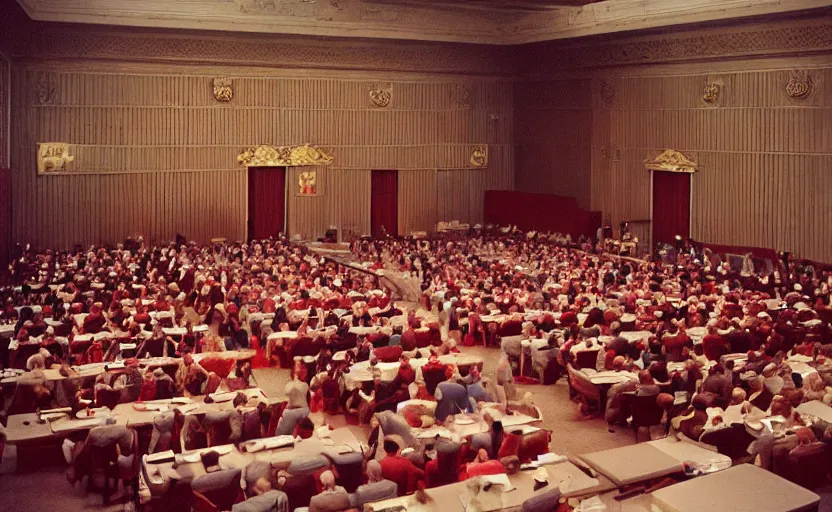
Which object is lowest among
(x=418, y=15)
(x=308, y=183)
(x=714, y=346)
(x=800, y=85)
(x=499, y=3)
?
(x=714, y=346)

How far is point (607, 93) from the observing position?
1362 inches

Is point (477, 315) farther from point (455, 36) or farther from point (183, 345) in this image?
point (455, 36)

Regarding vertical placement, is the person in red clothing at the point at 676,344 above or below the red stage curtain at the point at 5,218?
below

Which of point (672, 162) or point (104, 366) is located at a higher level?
point (672, 162)

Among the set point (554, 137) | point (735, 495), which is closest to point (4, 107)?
point (554, 137)

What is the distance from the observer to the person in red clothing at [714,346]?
56.7 feet

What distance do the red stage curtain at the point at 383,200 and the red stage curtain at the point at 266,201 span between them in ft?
11.4

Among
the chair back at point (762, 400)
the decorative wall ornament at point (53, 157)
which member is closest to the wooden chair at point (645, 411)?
the chair back at point (762, 400)

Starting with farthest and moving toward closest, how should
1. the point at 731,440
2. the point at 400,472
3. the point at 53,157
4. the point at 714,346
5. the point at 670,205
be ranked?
the point at 670,205 < the point at 53,157 < the point at 714,346 < the point at 731,440 < the point at 400,472

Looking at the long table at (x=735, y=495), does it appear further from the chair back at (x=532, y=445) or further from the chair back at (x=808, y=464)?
the chair back at (x=532, y=445)

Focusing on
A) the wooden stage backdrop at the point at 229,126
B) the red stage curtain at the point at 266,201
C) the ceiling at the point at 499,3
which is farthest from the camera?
the red stage curtain at the point at 266,201

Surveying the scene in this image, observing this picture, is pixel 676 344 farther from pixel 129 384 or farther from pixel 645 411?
pixel 129 384

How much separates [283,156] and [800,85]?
1713 centimetres

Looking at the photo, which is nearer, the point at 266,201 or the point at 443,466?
the point at 443,466
